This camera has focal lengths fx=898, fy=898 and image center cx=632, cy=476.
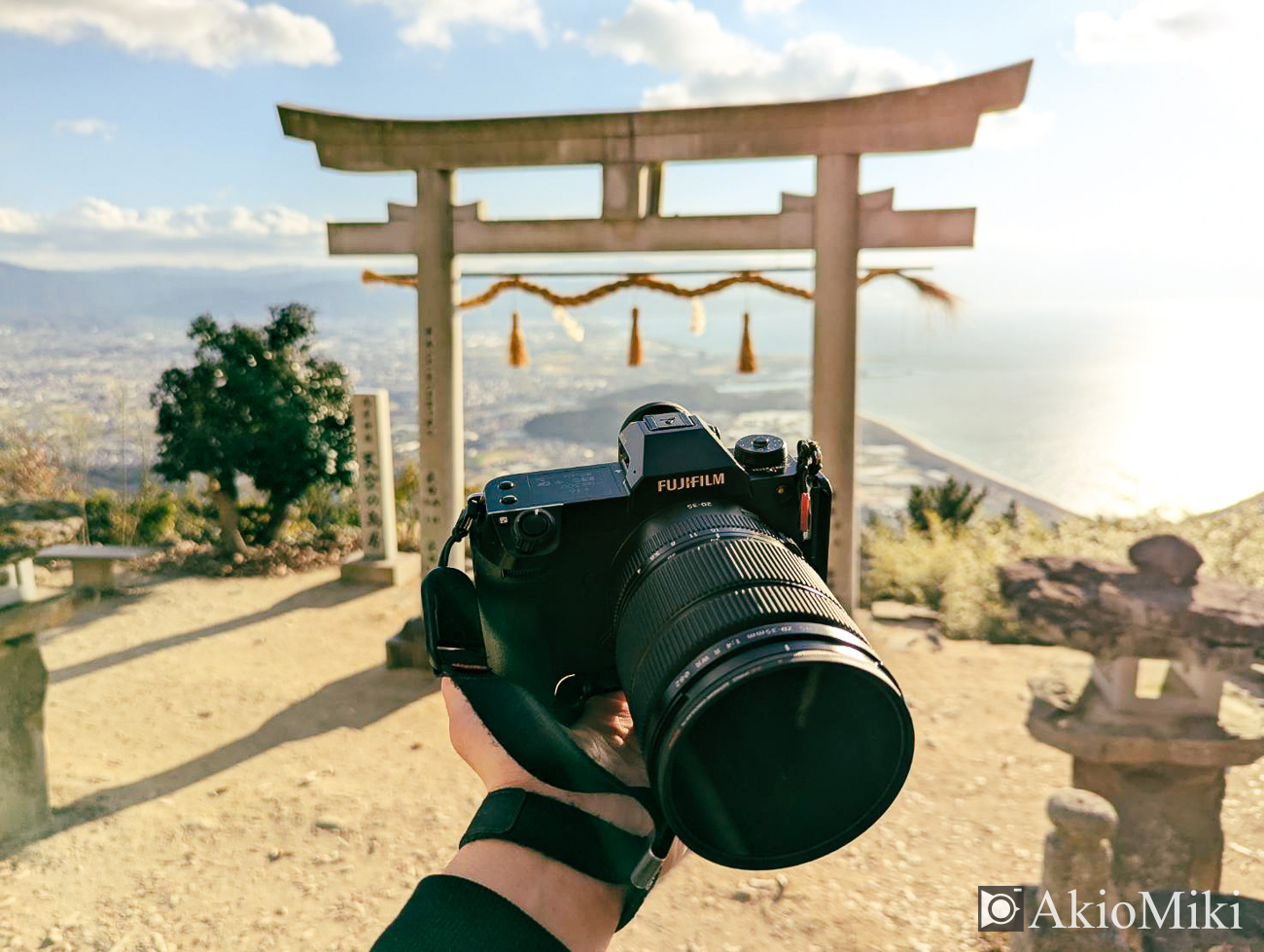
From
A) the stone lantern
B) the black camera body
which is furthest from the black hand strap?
the stone lantern

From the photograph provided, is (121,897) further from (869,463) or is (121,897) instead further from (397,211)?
(869,463)

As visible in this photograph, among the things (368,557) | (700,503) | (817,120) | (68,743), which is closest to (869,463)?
(368,557)

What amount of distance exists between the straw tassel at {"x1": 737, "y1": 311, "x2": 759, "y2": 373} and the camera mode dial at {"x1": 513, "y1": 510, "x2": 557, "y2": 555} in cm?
407

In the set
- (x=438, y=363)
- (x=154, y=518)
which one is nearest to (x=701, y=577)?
(x=438, y=363)

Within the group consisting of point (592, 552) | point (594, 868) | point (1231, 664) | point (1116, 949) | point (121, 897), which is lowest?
point (121, 897)

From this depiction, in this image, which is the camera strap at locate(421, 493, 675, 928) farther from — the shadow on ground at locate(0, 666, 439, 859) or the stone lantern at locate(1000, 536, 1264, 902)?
the shadow on ground at locate(0, 666, 439, 859)

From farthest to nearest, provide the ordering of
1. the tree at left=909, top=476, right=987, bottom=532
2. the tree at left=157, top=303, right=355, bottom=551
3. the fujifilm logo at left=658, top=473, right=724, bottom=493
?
1. the tree at left=909, top=476, right=987, bottom=532
2. the tree at left=157, top=303, right=355, bottom=551
3. the fujifilm logo at left=658, top=473, right=724, bottom=493

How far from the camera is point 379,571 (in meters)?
6.98

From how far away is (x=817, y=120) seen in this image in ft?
14.6

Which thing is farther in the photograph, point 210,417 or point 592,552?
point 210,417

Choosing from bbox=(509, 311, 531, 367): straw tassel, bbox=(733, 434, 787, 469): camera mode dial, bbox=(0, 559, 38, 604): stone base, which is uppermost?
bbox=(509, 311, 531, 367): straw tassel

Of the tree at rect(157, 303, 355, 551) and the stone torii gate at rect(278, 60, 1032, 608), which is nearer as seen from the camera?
the stone torii gate at rect(278, 60, 1032, 608)

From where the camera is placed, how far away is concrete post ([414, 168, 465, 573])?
16.6ft

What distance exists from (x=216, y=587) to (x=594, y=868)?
6914 millimetres
